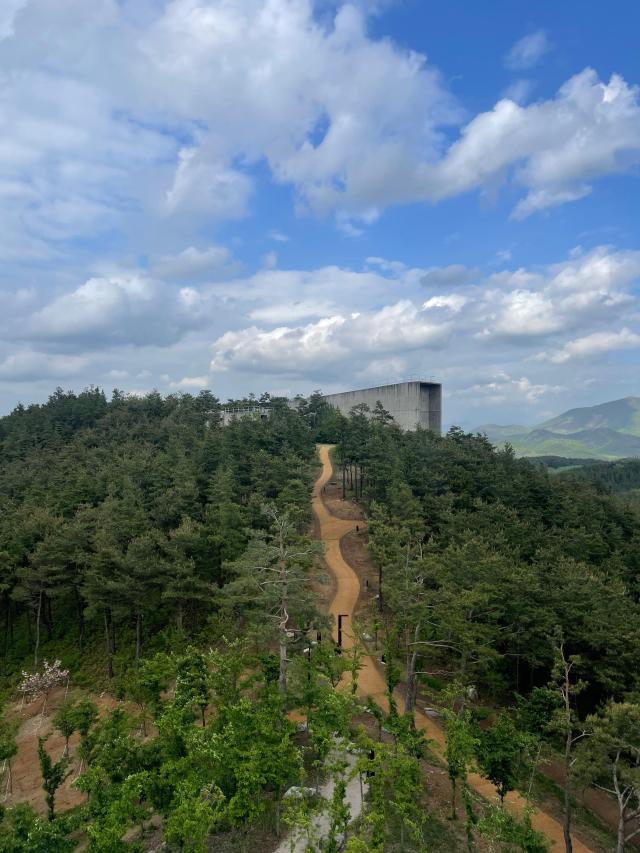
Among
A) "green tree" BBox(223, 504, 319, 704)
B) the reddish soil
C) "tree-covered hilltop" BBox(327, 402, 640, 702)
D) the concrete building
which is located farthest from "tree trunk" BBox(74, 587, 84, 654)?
the concrete building

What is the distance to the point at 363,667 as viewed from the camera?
22938 mm

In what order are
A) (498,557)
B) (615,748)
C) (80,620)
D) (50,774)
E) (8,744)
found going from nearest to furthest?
(615,748) → (50,774) → (8,744) → (498,557) → (80,620)

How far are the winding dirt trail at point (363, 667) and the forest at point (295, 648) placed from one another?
717 millimetres

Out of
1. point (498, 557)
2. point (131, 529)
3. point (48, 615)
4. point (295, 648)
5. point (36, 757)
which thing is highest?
point (131, 529)

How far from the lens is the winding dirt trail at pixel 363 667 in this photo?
1592cm

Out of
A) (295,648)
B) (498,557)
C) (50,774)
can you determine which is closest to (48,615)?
(50,774)

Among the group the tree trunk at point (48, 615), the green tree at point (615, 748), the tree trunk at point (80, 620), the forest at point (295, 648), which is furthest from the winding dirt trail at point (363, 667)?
the tree trunk at point (48, 615)

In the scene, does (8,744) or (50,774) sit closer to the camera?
(50,774)

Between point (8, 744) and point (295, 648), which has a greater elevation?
point (295, 648)

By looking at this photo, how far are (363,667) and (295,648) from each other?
441cm

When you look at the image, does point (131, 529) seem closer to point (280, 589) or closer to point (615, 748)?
point (280, 589)

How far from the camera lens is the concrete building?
2562 inches

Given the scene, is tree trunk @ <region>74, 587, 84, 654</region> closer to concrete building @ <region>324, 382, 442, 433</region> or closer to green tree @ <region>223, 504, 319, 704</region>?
green tree @ <region>223, 504, 319, 704</region>

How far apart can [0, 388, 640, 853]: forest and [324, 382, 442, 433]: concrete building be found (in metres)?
13.9
